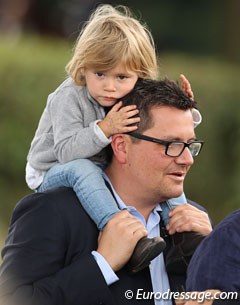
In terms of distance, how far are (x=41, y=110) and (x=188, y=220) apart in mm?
5044

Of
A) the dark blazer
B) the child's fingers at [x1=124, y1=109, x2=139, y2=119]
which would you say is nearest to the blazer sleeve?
the dark blazer

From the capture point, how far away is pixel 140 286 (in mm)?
4422

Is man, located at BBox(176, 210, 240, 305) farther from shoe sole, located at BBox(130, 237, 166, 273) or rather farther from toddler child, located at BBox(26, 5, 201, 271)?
toddler child, located at BBox(26, 5, 201, 271)

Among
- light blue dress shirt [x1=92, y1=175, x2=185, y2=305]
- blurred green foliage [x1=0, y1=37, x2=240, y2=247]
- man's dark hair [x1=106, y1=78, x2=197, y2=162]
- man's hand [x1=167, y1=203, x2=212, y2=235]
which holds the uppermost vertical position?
man's dark hair [x1=106, y1=78, x2=197, y2=162]

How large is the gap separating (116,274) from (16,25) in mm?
10502

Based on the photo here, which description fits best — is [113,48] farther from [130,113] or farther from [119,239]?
[119,239]

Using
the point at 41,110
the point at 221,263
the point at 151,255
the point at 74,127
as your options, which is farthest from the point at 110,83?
the point at 41,110

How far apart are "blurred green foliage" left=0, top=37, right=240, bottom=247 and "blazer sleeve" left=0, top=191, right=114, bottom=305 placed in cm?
491

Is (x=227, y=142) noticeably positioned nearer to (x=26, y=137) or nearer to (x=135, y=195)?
(x=26, y=137)

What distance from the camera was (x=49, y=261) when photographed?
428 cm

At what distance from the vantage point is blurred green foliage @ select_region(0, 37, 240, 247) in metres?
9.50

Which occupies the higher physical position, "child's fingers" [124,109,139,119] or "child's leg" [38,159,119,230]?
"child's fingers" [124,109,139,119]

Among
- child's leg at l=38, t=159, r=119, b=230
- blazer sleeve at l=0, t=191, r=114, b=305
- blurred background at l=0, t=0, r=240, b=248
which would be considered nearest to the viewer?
blazer sleeve at l=0, t=191, r=114, b=305

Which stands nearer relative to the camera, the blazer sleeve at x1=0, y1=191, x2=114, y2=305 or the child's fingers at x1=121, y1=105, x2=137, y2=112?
the blazer sleeve at x1=0, y1=191, x2=114, y2=305
